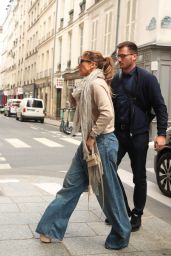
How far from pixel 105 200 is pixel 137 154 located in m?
0.75

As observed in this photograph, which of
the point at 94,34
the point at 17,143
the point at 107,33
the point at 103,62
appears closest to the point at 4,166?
the point at 17,143

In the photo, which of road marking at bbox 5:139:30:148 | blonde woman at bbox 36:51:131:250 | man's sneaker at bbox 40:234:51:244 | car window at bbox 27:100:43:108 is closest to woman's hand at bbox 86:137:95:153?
blonde woman at bbox 36:51:131:250

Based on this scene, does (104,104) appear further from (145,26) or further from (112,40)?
(112,40)

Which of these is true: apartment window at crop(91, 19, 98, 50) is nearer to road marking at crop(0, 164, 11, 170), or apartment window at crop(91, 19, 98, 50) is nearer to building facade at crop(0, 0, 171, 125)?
building facade at crop(0, 0, 171, 125)

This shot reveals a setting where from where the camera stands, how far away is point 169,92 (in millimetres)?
22438

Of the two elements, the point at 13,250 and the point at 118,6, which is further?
the point at 118,6

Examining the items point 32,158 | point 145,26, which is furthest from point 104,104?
point 145,26

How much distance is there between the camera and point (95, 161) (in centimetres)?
416

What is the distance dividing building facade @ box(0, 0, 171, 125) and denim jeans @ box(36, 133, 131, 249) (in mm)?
18126

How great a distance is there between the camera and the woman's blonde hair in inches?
169

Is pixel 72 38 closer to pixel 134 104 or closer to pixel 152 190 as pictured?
pixel 152 190

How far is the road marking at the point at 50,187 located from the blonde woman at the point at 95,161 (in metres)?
2.63

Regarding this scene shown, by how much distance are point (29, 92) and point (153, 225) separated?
175ft

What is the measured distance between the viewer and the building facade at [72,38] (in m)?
22.6
